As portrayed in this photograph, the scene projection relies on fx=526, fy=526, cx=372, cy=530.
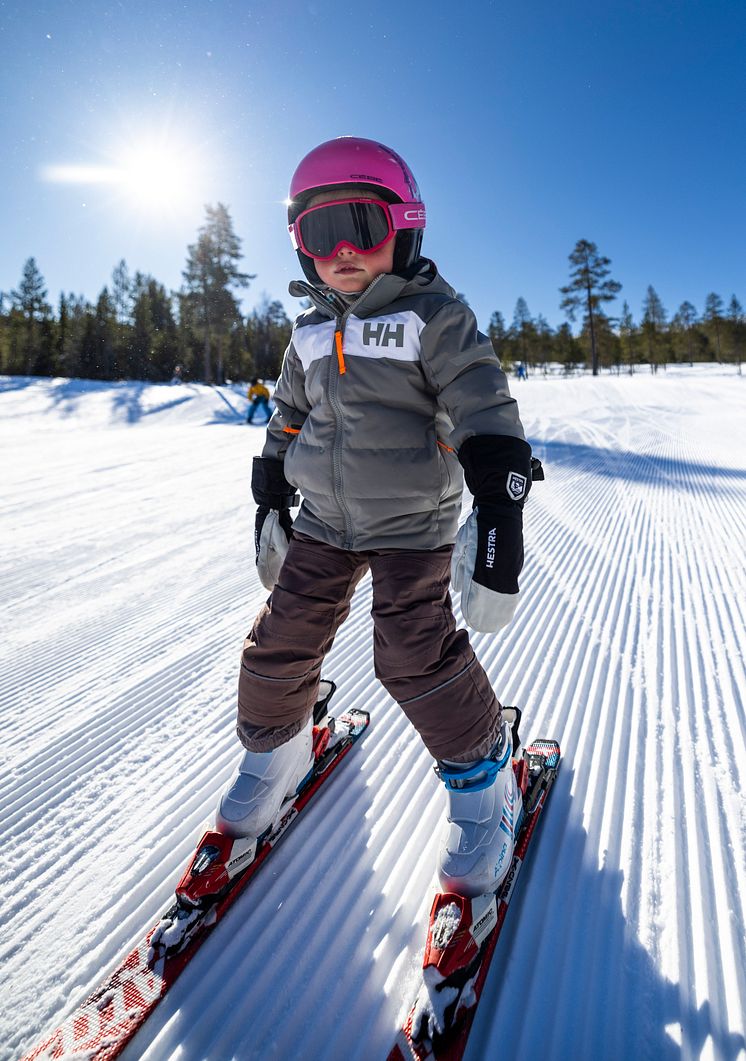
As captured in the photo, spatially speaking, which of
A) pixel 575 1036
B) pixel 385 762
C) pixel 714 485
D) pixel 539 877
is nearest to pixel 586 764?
pixel 539 877

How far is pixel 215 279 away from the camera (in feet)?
97.0

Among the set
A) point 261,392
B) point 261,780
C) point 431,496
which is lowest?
point 261,780

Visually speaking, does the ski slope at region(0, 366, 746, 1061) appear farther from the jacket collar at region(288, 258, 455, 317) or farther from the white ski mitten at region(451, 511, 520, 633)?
the jacket collar at region(288, 258, 455, 317)

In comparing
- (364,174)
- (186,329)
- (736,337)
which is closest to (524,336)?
(736,337)

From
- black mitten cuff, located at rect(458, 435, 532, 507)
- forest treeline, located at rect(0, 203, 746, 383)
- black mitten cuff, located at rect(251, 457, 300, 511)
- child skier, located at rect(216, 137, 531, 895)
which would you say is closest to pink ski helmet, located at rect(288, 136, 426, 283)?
child skier, located at rect(216, 137, 531, 895)

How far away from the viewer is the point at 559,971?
3.74 ft

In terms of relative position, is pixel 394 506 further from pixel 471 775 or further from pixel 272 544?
pixel 471 775

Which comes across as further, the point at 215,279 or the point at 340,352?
the point at 215,279

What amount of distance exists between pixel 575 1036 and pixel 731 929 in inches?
18.0

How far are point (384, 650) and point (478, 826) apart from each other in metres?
0.49

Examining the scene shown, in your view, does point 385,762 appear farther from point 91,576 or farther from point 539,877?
point 91,576

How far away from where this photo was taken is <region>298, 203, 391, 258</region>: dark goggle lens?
142cm

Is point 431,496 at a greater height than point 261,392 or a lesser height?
lesser

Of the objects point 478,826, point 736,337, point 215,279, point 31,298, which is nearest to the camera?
point 478,826
